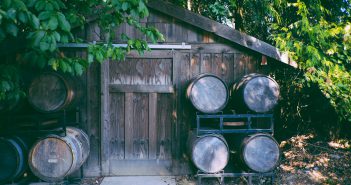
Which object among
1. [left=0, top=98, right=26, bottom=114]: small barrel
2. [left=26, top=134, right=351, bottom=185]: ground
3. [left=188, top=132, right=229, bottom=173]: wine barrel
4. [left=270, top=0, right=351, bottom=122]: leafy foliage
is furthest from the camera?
[left=270, top=0, right=351, bottom=122]: leafy foliage

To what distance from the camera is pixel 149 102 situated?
6453mm

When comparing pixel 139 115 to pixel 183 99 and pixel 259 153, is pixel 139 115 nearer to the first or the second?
pixel 183 99

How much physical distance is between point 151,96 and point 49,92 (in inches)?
71.4

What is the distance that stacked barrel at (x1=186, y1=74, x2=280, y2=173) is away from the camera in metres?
5.79

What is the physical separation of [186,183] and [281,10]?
4.44 meters

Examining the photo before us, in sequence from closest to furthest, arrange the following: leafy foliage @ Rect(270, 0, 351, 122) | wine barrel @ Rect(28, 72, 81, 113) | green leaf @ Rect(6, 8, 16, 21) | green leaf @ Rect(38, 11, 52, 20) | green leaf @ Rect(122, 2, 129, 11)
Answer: green leaf @ Rect(6, 8, 16, 21) → green leaf @ Rect(38, 11, 52, 20) → green leaf @ Rect(122, 2, 129, 11) → wine barrel @ Rect(28, 72, 81, 113) → leafy foliage @ Rect(270, 0, 351, 122)

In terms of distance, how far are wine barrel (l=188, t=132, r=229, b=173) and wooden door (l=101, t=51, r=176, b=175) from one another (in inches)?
34.3

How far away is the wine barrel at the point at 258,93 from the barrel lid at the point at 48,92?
294cm

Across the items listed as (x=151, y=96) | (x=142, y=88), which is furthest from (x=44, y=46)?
(x=151, y=96)

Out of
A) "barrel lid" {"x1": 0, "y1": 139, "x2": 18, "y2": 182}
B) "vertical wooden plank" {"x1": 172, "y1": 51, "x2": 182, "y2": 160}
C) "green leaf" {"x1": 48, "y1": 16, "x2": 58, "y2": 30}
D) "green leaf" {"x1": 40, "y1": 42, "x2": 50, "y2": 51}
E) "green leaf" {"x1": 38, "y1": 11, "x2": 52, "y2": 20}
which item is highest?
"green leaf" {"x1": 38, "y1": 11, "x2": 52, "y2": 20}

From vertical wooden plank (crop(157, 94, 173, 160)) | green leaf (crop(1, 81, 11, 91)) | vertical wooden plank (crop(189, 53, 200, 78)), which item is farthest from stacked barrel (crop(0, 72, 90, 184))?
vertical wooden plank (crop(189, 53, 200, 78))

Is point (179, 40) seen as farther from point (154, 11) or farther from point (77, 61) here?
point (77, 61)

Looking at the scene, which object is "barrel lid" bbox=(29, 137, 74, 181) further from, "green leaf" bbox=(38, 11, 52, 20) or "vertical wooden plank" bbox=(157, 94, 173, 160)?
"green leaf" bbox=(38, 11, 52, 20)

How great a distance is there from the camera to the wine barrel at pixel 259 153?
5.80 m
